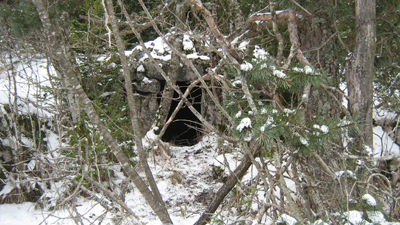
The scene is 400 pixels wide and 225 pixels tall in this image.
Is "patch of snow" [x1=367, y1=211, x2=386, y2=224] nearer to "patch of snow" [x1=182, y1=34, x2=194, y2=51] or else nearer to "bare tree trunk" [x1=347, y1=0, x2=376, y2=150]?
"bare tree trunk" [x1=347, y1=0, x2=376, y2=150]

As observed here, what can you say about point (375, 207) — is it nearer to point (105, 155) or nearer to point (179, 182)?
point (179, 182)

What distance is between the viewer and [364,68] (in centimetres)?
270

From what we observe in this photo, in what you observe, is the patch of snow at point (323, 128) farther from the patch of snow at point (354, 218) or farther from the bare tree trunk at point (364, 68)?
the bare tree trunk at point (364, 68)

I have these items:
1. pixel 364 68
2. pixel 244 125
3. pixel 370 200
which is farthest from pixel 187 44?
pixel 370 200

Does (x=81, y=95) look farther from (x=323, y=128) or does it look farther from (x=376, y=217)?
(x=376, y=217)

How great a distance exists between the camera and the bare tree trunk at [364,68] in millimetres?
2678

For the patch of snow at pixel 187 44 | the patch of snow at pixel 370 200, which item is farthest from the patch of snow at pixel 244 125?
the patch of snow at pixel 187 44

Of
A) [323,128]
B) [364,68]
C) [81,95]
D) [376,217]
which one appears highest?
[364,68]

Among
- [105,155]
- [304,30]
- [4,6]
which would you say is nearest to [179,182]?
[105,155]

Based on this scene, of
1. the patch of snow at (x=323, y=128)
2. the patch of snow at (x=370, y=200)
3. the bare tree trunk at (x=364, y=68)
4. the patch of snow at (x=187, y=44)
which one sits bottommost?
the patch of snow at (x=370, y=200)

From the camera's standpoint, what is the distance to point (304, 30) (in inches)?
126

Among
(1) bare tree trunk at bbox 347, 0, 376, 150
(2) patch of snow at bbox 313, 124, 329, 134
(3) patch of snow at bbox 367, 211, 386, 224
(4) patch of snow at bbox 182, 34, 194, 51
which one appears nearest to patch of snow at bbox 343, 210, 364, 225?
(3) patch of snow at bbox 367, 211, 386, 224

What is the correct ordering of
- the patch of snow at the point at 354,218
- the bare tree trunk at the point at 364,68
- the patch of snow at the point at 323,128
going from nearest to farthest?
1. the patch of snow at the point at 354,218
2. the patch of snow at the point at 323,128
3. the bare tree trunk at the point at 364,68

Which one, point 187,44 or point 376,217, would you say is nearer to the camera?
point 376,217
